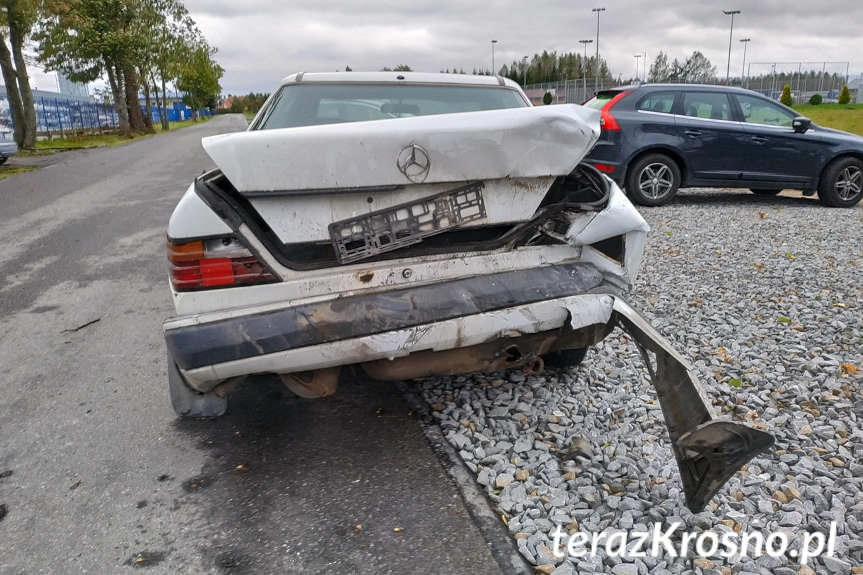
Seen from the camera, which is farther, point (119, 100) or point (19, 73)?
point (119, 100)

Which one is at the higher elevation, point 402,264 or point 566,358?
point 402,264

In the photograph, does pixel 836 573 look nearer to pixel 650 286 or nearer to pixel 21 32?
pixel 650 286

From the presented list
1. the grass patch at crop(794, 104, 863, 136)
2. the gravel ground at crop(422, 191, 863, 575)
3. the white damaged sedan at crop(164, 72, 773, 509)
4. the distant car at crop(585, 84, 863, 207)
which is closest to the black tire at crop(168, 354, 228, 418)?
the white damaged sedan at crop(164, 72, 773, 509)

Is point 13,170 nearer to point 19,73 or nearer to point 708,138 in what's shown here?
point 19,73

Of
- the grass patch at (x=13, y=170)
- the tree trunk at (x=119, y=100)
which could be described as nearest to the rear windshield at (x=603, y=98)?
the grass patch at (x=13, y=170)

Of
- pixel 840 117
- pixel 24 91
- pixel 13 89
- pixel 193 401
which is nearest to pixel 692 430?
pixel 193 401

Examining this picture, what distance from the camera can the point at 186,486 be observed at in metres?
2.76

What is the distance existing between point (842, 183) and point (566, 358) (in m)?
7.72

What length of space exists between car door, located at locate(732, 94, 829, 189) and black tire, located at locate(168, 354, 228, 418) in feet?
27.1

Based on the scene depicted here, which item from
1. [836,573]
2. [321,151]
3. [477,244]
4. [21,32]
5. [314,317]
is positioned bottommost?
[836,573]

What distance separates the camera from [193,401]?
284 cm

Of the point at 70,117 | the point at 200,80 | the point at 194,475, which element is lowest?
the point at 194,475

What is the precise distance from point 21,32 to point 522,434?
81.9ft

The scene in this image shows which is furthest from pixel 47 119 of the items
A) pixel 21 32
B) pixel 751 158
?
pixel 751 158
